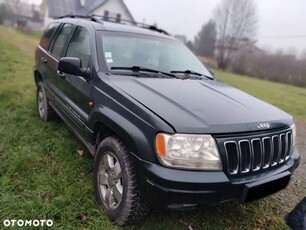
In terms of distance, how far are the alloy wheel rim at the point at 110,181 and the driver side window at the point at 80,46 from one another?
116 centimetres

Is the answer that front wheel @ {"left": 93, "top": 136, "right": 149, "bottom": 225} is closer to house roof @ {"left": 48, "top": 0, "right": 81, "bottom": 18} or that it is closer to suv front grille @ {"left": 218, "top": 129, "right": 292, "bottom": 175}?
suv front grille @ {"left": 218, "top": 129, "right": 292, "bottom": 175}

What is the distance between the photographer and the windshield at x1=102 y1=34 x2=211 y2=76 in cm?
353

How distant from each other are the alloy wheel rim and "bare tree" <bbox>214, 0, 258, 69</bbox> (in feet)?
123

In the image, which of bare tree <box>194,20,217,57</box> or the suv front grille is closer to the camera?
the suv front grille

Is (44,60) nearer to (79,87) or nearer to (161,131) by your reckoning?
(79,87)

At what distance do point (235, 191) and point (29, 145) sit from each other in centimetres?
298

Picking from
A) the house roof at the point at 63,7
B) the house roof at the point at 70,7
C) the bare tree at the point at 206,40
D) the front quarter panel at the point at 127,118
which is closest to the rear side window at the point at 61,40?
the front quarter panel at the point at 127,118

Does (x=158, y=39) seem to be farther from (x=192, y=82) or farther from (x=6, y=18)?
(x=6, y=18)

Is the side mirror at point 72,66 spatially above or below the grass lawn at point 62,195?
above

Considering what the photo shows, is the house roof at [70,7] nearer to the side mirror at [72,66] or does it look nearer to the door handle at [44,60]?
the door handle at [44,60]

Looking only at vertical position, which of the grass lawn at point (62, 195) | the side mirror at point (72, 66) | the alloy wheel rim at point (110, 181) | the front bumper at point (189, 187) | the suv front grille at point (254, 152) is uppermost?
the side mirror at point (72, 66)

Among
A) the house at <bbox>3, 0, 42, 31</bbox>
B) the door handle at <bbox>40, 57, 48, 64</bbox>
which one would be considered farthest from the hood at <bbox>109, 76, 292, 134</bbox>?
the house at <bbox>3, 0, 42, 31</bbox>

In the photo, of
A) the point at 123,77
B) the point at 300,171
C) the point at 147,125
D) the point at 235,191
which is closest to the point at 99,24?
the point at 123,77

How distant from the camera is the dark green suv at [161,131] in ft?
7.66
